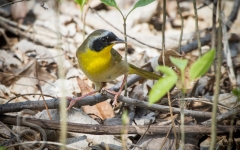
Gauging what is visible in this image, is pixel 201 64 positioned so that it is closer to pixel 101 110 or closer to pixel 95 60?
pixel 95 60

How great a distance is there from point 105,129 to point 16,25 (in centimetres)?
396

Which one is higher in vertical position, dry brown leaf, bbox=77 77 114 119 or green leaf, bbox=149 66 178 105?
dry brown leaf, bbox=77 77 114 119

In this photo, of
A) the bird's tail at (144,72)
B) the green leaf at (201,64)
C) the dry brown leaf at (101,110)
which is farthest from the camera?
the dry brown leaf at (101,110)

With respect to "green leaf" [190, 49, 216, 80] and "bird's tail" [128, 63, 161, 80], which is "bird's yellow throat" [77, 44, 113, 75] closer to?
"bird's tail" [128, 63, 161, 80]

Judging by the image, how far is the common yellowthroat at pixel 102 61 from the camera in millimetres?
4527

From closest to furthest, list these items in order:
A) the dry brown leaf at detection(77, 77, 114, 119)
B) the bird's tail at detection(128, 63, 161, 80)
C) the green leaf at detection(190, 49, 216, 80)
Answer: the green leaf at detection(190, 49, 216, 80) < the bird's tail at detection(128, 63, 161, 80) < the dry brown leaf at detection(77, 77, 114, 119)

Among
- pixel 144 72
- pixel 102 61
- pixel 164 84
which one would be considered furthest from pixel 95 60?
pixel 164 84

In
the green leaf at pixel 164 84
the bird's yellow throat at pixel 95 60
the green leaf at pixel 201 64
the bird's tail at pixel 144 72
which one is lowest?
the green leaf at pixel 164 84

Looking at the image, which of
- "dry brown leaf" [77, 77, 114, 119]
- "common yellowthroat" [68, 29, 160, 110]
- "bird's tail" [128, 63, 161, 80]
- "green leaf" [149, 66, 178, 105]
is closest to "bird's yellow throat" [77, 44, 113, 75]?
"common yellowthroat" [68, 29, 160, 110]

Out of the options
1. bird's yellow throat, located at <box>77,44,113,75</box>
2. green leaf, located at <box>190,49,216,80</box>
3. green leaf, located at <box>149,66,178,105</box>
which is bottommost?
green leaf, located at <box>149,66,178,105</box>

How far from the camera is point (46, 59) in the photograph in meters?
Answer: 6.32

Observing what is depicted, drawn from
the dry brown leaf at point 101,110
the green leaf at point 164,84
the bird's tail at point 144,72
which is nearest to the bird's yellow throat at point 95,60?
the bird's tail at point 144,72

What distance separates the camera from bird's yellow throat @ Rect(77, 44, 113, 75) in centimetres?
454

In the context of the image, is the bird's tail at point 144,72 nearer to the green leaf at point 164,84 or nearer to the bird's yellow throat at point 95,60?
the bird's yellow throat at point 95,60
